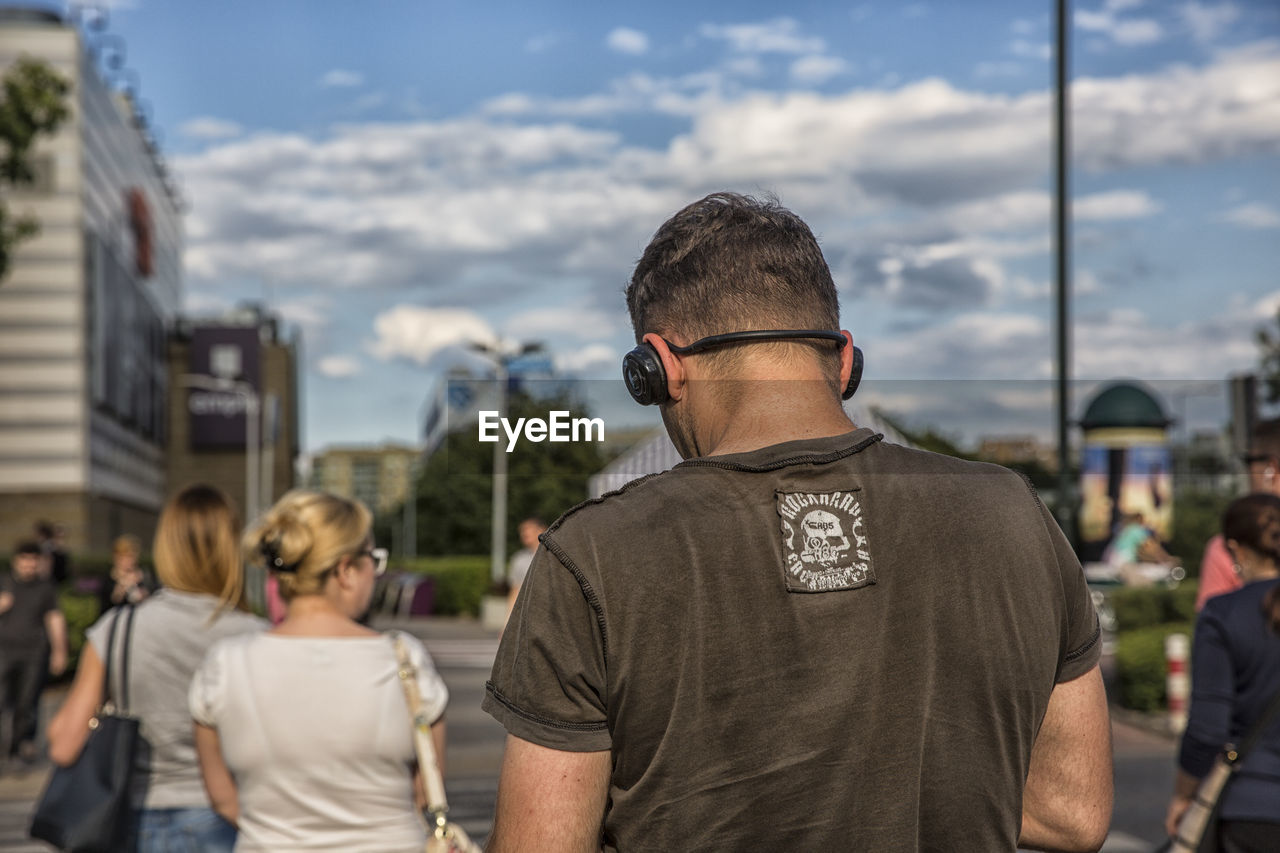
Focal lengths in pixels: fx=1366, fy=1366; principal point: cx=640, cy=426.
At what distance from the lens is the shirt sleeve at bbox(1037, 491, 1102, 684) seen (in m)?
1.72

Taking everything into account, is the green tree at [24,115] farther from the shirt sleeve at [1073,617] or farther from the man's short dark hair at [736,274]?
the shirt sleeve at [1073,617]

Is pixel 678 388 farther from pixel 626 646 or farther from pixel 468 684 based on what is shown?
pixel 468 684

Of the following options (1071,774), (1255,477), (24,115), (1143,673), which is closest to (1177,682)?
(1143,673)

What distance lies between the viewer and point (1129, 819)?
8.58 meters

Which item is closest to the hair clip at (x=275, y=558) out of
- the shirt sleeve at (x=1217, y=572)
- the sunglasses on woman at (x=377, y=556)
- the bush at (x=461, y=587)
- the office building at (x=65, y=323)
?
the sunglasses on woman at (x=377, y=556)

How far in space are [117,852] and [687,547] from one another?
2905mm

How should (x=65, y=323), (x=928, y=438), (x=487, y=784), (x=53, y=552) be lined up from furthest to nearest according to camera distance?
(x=65, y=323), (x=53, y=552), (x=487, y=784), (x=928, y=438)

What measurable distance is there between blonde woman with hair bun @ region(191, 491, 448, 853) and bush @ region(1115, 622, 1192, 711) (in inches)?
428

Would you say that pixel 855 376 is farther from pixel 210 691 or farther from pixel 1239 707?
pixel 1239 707

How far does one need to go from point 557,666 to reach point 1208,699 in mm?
3031

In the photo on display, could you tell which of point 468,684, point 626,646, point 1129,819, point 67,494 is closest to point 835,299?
point 626,646

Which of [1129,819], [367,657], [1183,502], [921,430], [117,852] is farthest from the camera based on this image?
[1129,819]

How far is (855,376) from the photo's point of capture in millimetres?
1788

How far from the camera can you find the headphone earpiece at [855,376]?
1780 mm
